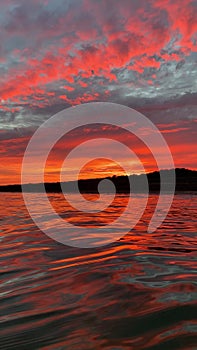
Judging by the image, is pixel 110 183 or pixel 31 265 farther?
pixel 110 183

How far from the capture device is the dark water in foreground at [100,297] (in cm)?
235

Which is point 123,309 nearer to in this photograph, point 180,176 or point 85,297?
point 85,297

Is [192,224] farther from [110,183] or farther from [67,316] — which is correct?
[110,183]

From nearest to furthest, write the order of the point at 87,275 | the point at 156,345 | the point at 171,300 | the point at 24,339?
the point at 156,345
the point at 24,339
the point at 171,300
the point at 87,275

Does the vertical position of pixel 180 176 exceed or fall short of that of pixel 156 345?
it exceeds it

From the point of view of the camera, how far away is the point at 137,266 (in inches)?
173

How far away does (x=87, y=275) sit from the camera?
404 cm

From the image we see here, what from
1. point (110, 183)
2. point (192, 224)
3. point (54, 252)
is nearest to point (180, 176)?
point (110, 183)

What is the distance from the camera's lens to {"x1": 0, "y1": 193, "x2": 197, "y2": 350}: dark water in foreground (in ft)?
7.71

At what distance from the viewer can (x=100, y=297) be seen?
10.6 feet

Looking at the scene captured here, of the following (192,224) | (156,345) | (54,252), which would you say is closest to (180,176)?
(192,224)

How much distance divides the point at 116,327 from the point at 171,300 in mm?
828

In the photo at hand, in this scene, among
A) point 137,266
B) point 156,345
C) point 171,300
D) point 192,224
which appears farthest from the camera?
point 192,224

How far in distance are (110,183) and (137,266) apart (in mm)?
48931
